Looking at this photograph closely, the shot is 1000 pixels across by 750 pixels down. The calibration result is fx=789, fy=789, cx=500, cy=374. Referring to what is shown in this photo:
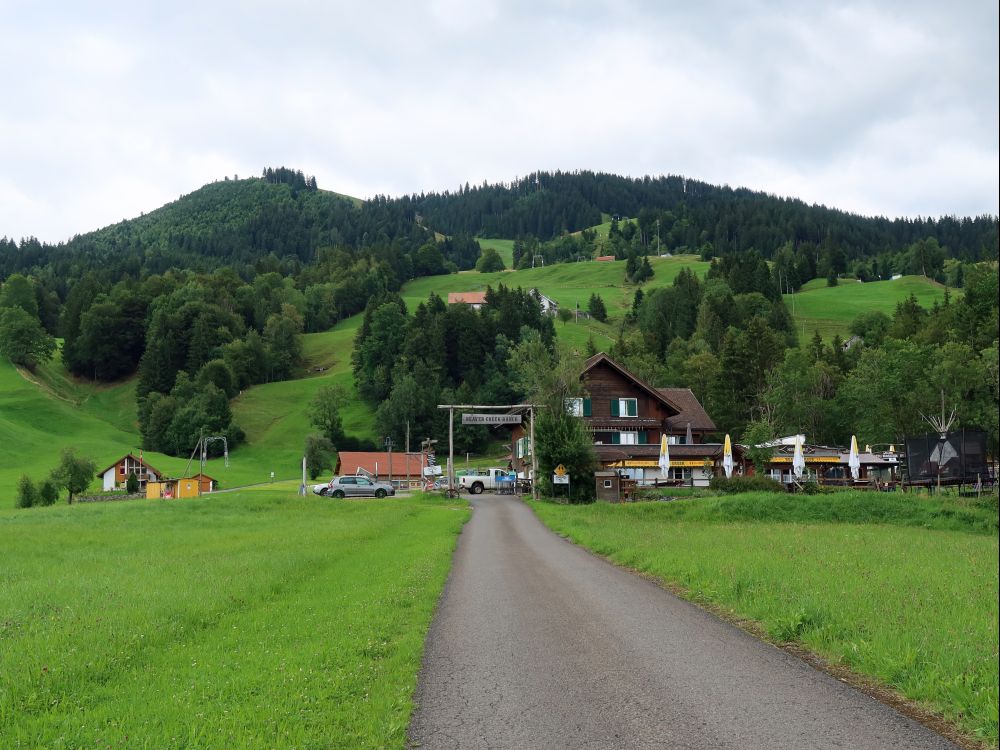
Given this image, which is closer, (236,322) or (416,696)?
(416,696)

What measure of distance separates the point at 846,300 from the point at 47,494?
157101 millimetres

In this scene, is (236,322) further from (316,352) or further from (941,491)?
(941,491)

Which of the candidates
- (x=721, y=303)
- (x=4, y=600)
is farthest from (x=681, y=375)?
(x=4, y=600)

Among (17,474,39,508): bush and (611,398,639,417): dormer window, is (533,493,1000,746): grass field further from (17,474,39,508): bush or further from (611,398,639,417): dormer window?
(17,474,39,508): bush

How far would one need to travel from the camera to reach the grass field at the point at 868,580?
8.57 meters

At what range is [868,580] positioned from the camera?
14664 millimetres

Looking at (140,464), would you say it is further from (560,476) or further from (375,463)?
(560,476)

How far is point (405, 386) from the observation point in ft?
380

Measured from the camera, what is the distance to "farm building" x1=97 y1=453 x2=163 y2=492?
86.5 metres

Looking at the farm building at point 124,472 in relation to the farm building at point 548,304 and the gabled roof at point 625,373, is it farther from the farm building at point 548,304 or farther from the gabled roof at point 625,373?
the farm building at point 548,304

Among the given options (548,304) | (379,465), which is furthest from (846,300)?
(379,465)

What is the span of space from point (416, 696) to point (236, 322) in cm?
15549

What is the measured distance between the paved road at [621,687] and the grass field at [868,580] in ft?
2.17

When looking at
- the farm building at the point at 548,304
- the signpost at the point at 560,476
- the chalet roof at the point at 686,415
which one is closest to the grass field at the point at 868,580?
the signpost at the point at 560,476
